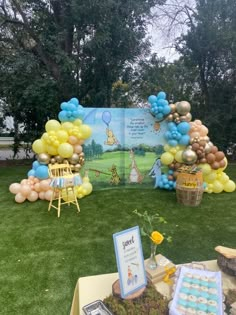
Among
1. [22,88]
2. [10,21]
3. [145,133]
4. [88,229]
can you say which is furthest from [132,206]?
[10,21]

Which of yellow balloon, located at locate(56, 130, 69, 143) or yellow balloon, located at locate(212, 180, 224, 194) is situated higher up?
yellow balloon, located at locate(56, 130, 69, 143)

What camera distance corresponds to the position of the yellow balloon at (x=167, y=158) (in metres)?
4.82

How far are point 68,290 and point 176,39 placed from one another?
7311 mm

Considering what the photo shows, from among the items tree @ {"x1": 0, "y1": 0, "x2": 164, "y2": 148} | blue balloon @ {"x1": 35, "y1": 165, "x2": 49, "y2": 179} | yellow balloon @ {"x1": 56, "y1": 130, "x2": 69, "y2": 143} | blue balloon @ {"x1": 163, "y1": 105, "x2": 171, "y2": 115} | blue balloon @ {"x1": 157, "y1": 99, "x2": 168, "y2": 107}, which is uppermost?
tree @ {"x1": 0, "y1": 0, "x2": 164, "y2": 148}

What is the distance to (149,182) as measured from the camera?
5234 millimetres

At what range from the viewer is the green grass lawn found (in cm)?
228

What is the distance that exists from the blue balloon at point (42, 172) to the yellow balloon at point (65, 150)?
14.6 inches

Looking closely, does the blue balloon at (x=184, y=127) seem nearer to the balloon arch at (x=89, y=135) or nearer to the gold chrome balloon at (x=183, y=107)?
the balloon arch at (x=89, y=135)

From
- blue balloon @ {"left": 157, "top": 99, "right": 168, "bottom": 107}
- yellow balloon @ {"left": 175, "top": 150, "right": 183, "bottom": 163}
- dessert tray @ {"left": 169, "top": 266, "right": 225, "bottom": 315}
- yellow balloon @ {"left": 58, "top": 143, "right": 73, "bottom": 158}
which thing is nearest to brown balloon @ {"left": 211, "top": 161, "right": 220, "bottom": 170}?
yellow balloon @ {"left": 175, "top": 150, "right": 183, "bottom": 163}

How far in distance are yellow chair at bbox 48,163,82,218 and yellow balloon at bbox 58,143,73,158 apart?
0.60ft

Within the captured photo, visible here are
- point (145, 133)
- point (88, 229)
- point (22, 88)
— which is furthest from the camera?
point (22, 88)

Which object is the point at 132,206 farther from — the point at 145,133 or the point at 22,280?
the point at 22,280

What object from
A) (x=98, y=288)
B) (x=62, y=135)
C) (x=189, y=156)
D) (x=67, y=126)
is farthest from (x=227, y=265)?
(x=67, y=126)

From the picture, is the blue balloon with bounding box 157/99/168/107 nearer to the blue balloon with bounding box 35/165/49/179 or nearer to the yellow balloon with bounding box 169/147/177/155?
the yellow balloon with bounding box 169/147/177/155
